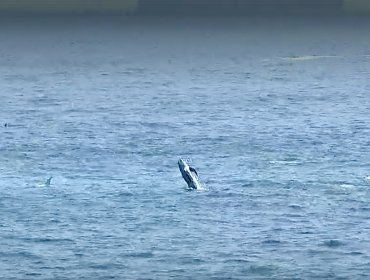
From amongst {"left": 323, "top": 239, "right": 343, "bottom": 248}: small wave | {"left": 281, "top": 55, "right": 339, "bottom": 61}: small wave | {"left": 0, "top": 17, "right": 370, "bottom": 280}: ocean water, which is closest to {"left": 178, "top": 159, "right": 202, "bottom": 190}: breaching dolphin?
{"left": 0, "top": 17, "right": 370, "bottom": 280}: ocean water

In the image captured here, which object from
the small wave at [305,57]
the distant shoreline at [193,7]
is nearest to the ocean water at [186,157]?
the small wave at [305,57]

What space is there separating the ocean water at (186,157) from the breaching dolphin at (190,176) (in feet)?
0.22

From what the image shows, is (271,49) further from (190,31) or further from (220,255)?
(220,255)

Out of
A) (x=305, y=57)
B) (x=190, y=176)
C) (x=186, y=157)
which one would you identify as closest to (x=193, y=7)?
(x=305, y=57)

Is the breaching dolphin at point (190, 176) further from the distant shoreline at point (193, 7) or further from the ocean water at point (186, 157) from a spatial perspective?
the distant shoreline at point (193, 7)

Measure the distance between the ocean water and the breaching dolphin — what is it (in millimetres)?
67

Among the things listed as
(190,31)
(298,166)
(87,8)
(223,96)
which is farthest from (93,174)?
(87,8)

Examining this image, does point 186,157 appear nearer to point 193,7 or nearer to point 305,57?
point 305,57

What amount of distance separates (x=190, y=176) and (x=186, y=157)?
884mm

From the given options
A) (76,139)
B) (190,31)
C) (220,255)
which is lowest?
(220,255)

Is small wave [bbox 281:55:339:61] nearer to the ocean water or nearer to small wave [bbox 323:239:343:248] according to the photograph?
the ocean water

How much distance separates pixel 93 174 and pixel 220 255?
237 centimetres

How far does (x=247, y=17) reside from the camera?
75.4 ft

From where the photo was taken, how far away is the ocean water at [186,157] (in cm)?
770
